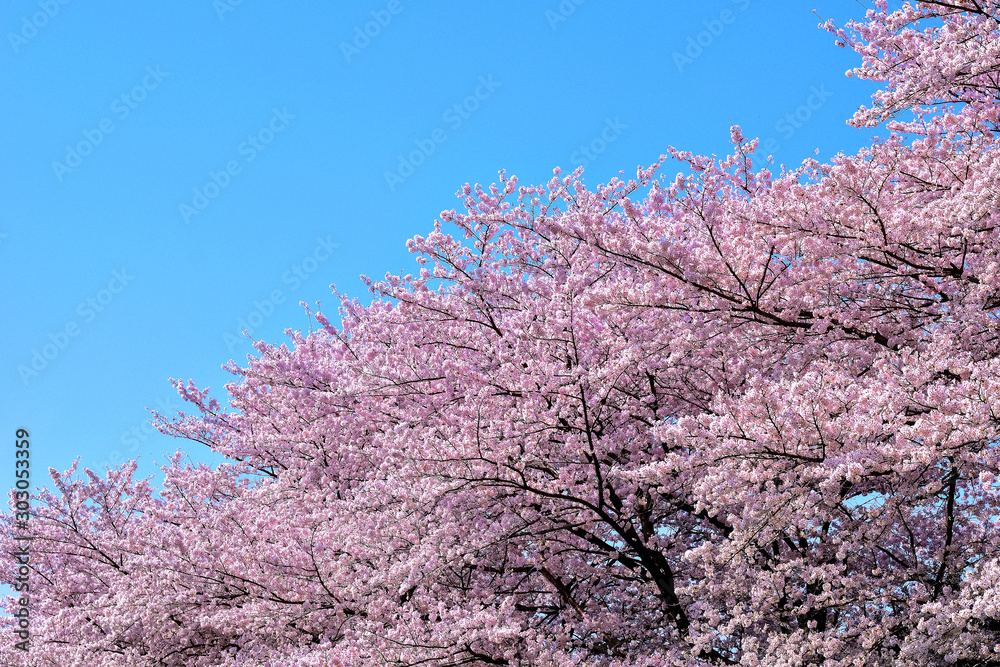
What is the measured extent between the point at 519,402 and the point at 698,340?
193cm

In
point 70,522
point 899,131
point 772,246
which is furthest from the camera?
point 70,522

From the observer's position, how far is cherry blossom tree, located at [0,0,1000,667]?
5.75 m

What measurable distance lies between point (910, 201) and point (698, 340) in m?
2.42

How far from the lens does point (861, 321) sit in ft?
22.3

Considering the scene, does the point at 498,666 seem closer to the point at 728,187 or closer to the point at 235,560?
the point at 235,560

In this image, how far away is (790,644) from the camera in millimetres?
6254

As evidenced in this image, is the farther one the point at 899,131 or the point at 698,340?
the point at 899,131

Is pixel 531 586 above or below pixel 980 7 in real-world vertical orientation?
below

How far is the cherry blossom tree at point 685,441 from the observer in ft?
18.9

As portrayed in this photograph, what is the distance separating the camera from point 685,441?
6.14 m

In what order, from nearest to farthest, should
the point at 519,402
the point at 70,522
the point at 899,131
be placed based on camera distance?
the point at 519,402 → the point at 899,131 → the point at 70,522

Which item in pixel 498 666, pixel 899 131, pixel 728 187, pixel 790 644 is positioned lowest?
pixel 790 644

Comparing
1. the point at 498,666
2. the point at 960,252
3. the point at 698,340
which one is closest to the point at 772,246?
the point at 698,340

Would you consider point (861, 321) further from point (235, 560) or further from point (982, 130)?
point (235, 560)
